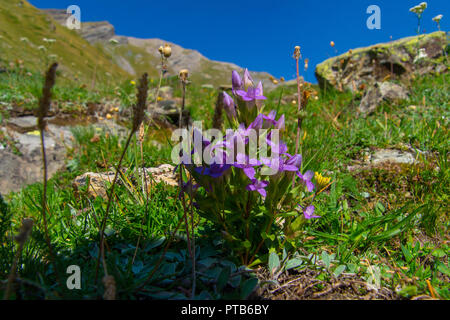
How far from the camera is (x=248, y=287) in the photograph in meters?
1.23

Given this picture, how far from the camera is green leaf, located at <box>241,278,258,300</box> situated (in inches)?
47.7

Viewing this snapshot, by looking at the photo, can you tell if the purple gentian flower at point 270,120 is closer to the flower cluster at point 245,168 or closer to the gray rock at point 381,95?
the flower cluster at point 245,168

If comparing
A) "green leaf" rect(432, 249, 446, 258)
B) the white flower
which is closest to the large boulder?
the white flower

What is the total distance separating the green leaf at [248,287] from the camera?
47.7 inches

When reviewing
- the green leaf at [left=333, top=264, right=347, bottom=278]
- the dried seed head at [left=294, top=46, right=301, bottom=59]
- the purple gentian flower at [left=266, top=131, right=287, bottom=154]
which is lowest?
the green leaf at [left=333, top=264, right=347, bottom=278]

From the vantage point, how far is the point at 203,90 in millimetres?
8969

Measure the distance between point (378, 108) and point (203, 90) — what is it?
5.72 m

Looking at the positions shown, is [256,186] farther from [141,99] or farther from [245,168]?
[141,99]

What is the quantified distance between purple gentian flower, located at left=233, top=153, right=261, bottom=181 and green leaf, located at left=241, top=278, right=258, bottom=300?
0.52 meters

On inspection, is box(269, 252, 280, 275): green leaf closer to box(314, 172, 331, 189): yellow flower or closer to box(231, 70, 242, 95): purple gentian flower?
box(314, 172, 331, 189): yellow flower

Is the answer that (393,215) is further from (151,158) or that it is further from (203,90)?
(203,90)

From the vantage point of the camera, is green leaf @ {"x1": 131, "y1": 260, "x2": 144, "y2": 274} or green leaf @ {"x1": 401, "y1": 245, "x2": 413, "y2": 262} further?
green leaf @ {"x1": 401, "y1": 245, "x2": 413, "y2": 262}

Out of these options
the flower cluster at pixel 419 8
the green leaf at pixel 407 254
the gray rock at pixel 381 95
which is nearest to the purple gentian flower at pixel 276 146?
the green leaf at pixel 407 254

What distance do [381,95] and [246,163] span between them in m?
4.84
